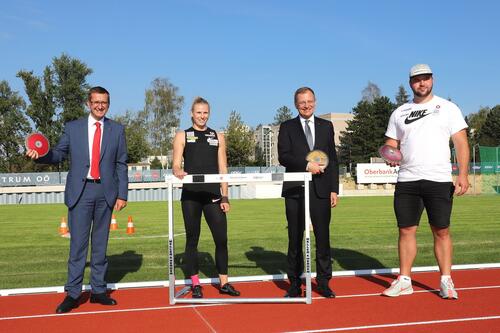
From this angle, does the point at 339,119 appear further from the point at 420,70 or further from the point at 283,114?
the point at 420,70

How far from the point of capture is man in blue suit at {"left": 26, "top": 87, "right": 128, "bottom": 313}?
20.1ft

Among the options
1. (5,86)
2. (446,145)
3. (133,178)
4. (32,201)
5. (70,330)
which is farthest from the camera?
(5,86)

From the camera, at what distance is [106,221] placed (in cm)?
629

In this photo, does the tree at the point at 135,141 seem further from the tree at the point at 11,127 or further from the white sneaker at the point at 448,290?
A: the white sneaker at the point at 448,290

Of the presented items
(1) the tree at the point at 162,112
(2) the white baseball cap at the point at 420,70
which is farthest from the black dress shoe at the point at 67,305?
(1) the tree at the point at 162,112

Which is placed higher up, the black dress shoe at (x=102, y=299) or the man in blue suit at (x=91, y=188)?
the man in blue suit at (x=91, y=188)

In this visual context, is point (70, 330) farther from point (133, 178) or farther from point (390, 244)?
point (133, 178)

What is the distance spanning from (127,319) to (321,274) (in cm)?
228

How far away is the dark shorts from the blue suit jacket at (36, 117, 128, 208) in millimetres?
3177

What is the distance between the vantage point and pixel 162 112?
7675cm

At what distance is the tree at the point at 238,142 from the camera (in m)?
61.5

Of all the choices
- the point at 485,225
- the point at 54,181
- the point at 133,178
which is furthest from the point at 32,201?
the point at 485,225

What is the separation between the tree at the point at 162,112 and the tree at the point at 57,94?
15530 millimetres

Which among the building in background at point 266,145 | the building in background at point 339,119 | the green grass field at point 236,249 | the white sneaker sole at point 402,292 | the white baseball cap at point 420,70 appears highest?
the building in background at point 339,119
